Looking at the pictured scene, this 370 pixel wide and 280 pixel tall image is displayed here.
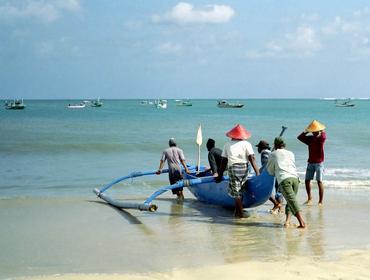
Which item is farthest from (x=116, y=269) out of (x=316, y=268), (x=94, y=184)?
(x=94, y=184)

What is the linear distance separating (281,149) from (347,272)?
2537mm

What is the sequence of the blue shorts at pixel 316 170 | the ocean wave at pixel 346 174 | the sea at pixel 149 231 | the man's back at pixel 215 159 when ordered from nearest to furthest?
the sea at pixel 149 231
the man's back at pixel 215 159
the blue shorts at pixel 316 170
the ocean wave at pixel 346 174

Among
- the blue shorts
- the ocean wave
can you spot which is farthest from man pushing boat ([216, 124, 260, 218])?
the ocean wave

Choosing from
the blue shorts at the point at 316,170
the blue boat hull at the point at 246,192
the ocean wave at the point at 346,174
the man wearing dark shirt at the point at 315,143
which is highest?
the man wearing dark shirt at the point at 315,143

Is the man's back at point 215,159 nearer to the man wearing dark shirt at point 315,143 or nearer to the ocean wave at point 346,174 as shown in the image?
the man wearing dark shirt at point 315,143

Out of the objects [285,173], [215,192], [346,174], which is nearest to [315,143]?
[215,192]

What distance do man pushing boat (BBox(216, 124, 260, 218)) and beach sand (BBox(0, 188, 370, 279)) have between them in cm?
64

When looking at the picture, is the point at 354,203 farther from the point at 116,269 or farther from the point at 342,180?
the point at 116,269

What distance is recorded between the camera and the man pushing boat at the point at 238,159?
8.58m

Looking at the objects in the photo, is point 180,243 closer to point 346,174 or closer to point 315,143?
point 315,143

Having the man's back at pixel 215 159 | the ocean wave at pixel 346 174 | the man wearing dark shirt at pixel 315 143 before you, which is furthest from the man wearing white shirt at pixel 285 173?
the ocean wave at pixel 346 174

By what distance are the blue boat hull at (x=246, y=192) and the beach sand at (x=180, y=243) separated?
0.68 ft

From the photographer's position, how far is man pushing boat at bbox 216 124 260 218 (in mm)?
8578

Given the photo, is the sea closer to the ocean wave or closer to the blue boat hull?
the ocean wave
